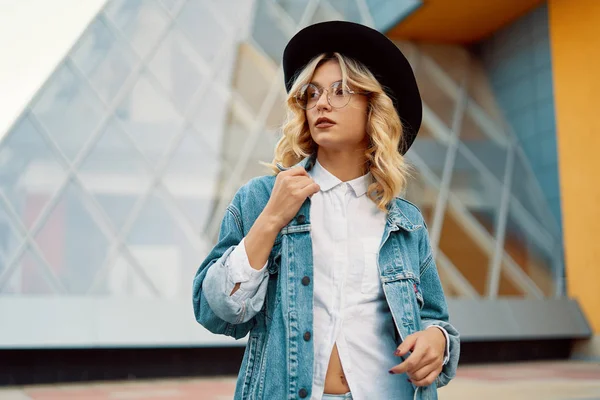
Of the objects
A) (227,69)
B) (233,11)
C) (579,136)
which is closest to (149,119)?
(227,69)

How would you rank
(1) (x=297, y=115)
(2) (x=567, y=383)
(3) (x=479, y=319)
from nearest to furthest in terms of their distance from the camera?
1. (1) (x=297, y=115)
2. (2) (x=567, y=383)
3. (3) (x=479, y=319)

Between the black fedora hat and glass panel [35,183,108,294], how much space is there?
839cm

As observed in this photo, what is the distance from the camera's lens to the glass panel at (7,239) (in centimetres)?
956

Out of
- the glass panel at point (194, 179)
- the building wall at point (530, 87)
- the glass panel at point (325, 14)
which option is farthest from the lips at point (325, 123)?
the glass panel at point (325, 14)

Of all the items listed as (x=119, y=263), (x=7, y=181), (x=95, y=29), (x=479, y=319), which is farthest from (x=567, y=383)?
(x=95, y=29)

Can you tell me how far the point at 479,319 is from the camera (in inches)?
418

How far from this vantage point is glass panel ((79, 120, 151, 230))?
10258 mm

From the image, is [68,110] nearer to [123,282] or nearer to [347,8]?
[123,282]

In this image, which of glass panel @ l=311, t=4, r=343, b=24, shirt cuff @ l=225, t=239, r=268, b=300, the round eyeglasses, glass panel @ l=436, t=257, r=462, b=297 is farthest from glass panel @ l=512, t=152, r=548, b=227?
shirt cuff @ l=225, t=239, r=268, b=300

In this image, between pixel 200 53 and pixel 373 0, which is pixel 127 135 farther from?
pixel 373 0

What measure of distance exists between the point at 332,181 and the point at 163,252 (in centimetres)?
848

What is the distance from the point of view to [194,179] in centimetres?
1083

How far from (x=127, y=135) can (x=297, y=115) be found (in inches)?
364

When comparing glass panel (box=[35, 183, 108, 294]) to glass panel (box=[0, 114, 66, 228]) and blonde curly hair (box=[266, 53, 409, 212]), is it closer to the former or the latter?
glass panel (box=[0, 114, 66, 228])
